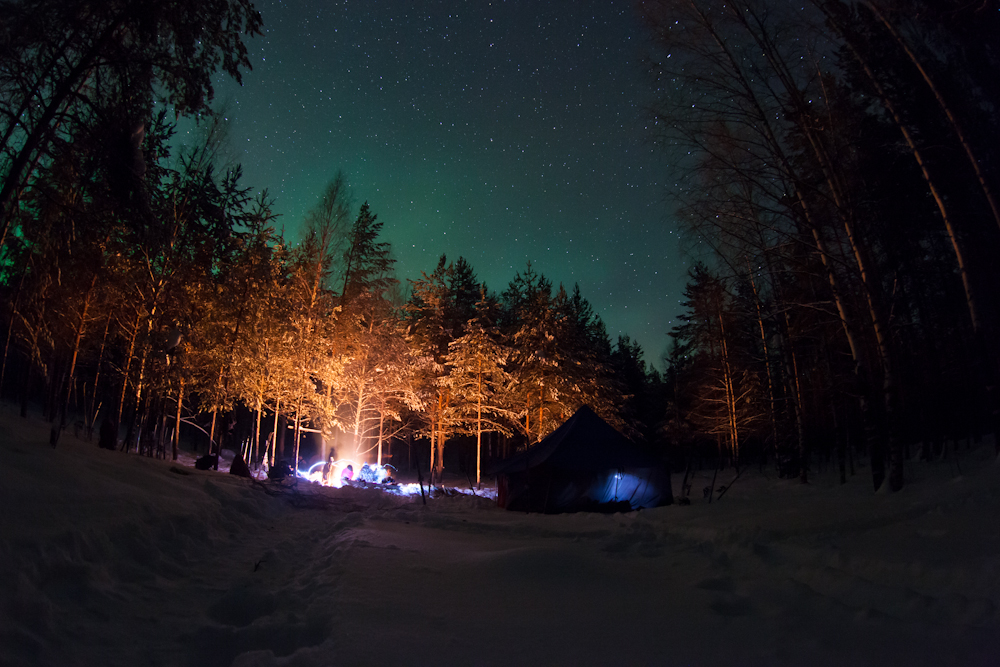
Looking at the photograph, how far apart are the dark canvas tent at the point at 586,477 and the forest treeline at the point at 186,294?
7955mm

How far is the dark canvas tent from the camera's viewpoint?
13.2 metres

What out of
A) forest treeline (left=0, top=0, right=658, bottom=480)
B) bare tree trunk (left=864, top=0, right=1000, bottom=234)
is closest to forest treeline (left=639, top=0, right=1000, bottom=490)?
bare tree trunk (left=864, top=0, right=1000, bottom=234)

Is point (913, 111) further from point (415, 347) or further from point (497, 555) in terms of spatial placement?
point (415, 347)

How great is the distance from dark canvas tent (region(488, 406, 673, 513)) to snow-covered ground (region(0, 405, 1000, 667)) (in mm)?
6239

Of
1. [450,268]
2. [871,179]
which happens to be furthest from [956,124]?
[450,268]

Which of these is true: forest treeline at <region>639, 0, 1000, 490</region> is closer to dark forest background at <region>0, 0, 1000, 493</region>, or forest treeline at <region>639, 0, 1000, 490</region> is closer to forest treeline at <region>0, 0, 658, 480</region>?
dark forest background at <region>0, 0, 1000, 493</region>

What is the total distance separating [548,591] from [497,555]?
142cm

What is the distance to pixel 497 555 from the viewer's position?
214 inches

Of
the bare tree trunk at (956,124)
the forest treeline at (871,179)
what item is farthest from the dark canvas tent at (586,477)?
the bare tree trunk at (956,124)

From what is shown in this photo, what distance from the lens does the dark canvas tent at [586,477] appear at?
13.2 metres

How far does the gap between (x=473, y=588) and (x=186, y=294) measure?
11953mm

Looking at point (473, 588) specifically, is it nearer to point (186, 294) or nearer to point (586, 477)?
point (586, 477)

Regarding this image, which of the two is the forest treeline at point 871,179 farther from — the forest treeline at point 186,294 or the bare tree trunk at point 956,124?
the forest treeline at point 186,294

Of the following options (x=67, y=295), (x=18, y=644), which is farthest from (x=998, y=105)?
(x=67, y=295)
